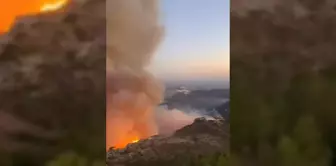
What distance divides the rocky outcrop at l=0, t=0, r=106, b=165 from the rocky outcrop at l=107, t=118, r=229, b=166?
0.38 ft

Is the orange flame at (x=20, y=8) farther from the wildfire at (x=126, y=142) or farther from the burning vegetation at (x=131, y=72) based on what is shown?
the wildfire at (x=126, y=142)

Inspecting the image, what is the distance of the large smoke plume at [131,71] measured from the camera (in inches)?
73.0

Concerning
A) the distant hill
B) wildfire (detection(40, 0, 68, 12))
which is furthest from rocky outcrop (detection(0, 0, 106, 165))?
the distant hill

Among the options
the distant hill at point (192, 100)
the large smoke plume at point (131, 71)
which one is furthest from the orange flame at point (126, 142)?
the distant hill at point (192, 100)

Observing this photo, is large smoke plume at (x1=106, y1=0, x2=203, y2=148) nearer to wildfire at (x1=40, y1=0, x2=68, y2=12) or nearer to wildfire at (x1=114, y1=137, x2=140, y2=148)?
wildfire at (x1=114, y1=137, x2=140, y2=148)

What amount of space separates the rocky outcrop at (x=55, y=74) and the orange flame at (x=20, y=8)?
23 millimetres

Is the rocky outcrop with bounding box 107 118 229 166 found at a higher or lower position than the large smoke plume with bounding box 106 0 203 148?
lower

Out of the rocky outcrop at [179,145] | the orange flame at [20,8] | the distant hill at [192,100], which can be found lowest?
the rocky outcrop at [179,145]

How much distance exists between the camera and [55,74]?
1819mm

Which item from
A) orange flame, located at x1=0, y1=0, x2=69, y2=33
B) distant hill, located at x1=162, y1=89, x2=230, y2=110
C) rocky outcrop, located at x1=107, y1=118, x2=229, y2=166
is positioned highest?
orange flame, located at x1=0, y1=0, x2=69, y2=33

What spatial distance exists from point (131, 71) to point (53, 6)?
42 centimetres

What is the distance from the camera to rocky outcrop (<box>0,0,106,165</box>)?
5.93ft

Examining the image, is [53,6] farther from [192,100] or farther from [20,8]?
[192,100]

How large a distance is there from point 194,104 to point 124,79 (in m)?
0.31
